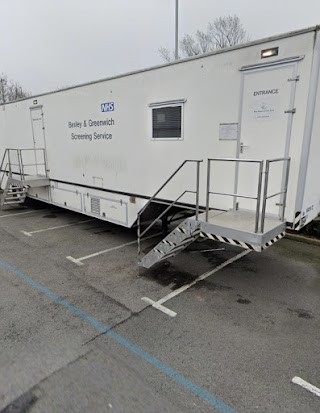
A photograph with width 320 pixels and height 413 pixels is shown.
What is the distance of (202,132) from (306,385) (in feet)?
11.8

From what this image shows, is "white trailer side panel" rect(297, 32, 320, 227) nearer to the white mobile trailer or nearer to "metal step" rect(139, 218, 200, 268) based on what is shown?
the white mobile trailer

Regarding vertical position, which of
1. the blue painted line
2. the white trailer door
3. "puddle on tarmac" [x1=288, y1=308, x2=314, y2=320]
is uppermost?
the white trailer door

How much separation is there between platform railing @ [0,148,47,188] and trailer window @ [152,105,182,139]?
4.47m

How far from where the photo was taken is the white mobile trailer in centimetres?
396

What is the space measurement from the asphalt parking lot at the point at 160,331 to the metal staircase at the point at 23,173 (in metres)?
2.90

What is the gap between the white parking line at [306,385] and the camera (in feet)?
9.33

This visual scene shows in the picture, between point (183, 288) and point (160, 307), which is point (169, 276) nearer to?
point (183, 288)

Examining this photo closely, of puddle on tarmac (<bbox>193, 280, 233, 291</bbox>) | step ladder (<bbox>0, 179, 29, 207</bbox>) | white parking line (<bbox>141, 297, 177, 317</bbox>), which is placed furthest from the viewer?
step ladder (<bbox>0, 179, 29, 207</bbox>)

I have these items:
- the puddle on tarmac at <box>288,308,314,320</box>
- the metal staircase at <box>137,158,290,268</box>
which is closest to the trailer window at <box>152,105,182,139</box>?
the metal staircase at <box>137,158,290,268</box>

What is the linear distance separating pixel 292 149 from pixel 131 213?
345 centimetres

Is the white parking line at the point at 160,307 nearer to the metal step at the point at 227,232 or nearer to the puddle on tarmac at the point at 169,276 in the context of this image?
the puddle on tarmac at the point at 169,276

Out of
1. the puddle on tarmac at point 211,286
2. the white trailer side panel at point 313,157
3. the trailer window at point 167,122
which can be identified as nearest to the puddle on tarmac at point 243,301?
the puddle on tarmac at point 211,286

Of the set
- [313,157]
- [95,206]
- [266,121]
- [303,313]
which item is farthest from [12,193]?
[303,313]

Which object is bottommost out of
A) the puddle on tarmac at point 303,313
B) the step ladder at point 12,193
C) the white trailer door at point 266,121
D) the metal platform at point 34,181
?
the puddle on tarmac at point 303,313
